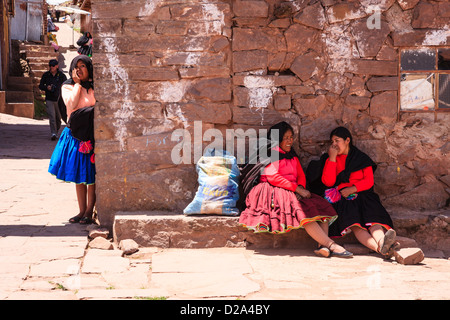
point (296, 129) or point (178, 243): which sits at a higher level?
point (296, 129)

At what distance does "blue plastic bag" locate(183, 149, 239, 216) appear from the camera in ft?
16.4

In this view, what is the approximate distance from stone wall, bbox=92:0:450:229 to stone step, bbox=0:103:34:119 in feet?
35.5

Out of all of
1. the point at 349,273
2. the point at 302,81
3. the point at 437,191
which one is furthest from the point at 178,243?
the point at 437,191

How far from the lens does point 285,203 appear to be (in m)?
4.88

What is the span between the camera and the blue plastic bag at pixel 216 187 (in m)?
5.00

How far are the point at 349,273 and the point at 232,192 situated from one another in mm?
1329

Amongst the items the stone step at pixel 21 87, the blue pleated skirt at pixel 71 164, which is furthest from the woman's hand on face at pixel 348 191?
the stone step at pixel 21 87

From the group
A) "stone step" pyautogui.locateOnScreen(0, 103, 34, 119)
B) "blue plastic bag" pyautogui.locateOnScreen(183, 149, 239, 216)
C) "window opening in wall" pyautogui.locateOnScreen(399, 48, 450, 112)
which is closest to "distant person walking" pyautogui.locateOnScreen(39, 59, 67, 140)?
"stone step" pyautogui.locateOnScreen(0, 103, 34, 119)

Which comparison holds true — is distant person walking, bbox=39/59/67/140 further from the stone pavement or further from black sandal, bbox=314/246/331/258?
black sandal, bbox=314/246/331/258

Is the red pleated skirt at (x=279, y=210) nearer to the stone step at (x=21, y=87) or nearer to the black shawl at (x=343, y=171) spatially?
the black shawl at (x=343, y=171)

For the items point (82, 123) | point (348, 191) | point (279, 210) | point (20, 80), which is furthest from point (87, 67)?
point (20, 80)

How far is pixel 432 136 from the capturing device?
546cm

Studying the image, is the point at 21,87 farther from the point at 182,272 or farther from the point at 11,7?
the point at 182,272
